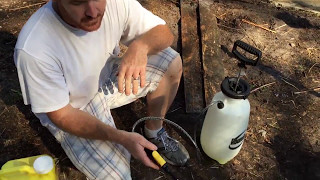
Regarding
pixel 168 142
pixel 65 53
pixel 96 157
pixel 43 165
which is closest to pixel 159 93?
pixel 168 142

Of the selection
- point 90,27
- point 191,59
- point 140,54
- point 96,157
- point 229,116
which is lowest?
point 191,59

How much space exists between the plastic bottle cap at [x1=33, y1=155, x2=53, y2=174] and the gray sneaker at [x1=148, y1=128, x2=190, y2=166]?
0.84 m

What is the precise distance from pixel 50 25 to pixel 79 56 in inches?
9.4

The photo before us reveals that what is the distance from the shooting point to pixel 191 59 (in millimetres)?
3162

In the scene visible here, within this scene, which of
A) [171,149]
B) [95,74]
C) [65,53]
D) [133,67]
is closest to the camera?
[65,53]

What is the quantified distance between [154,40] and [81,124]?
719 mm

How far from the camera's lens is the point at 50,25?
1774mm

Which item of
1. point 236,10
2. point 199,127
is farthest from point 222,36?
point 199,127

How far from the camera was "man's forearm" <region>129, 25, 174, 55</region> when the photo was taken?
2129 mm

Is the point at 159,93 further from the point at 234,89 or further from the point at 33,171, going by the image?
the point at 33,171

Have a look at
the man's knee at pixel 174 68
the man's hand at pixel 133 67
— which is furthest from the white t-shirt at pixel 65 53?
the man's knee at pixel 174 68

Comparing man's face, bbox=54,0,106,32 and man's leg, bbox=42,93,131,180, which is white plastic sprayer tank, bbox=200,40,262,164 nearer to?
man's leg, bbox=42,93,131,180

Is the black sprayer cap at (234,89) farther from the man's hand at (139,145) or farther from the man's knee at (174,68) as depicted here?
the man's hand at (139,145)

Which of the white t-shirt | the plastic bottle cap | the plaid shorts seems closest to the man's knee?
the plaid shorts
